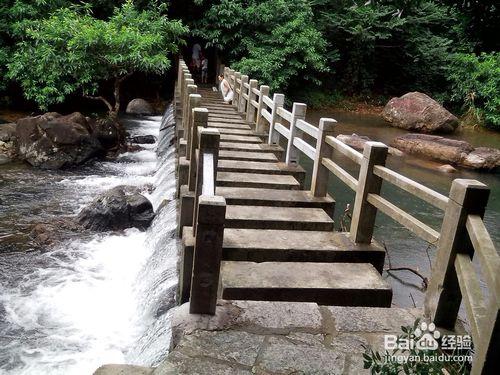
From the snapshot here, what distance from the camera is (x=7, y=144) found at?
13461 mm

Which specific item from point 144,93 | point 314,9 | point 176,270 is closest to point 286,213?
point 176,270

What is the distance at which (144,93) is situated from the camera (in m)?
23.1

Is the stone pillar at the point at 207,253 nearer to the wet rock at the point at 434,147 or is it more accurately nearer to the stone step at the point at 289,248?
the stone step at the point at 289,248

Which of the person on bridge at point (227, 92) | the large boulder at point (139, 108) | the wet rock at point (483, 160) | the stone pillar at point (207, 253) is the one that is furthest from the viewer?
the large boulder at point (139, 108)

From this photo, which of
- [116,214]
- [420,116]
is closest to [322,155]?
[116,214]

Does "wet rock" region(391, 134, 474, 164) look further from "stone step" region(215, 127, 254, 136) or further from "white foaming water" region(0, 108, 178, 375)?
"white foaming water" region(0, 108, 178, 375)

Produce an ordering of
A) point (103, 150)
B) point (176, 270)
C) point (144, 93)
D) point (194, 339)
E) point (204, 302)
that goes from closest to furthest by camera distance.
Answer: point (194, 339) → point (204, 302) → point (176, 270) → point (103, 150) → point (144, 93)

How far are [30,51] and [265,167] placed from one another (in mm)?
11259

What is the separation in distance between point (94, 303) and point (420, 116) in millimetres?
17467

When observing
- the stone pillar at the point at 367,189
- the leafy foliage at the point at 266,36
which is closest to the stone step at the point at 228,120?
the stone pillar at the point at 367,189

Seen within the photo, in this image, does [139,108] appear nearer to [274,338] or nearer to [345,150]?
[345,150]

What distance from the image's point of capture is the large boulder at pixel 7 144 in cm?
1288

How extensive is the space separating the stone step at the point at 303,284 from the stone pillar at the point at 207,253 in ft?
1.84

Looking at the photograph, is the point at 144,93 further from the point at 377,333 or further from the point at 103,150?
the point at 377,333
